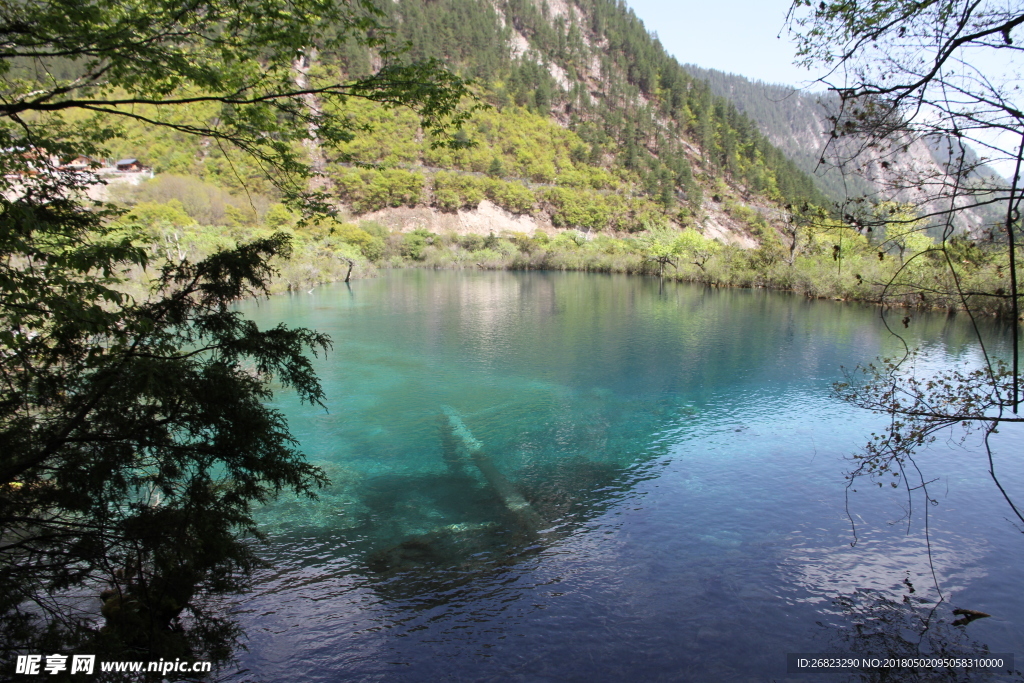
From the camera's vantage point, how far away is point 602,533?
9.28 m

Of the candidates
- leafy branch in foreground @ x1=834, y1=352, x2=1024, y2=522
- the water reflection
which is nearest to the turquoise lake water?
the water reflection

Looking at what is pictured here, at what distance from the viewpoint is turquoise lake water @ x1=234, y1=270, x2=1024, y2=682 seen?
662cm

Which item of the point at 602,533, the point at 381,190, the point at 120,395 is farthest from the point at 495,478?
the point at 381,190

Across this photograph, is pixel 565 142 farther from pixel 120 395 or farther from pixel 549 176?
pixel 120 395

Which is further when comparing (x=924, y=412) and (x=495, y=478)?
(x=495, y=478)

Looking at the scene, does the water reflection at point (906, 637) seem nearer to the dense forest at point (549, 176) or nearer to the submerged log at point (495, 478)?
the submerged log at point (495, 478)

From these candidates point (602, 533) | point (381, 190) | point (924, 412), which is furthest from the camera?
point (381, 190)

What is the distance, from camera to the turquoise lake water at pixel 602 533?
21.7ft

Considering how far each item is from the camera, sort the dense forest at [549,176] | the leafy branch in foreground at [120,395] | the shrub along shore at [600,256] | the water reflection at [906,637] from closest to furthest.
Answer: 1. the leafy branch in foreground at [120,395]
2. the water reflection at [906,637]
3. the shrub along shore at [600,256]
4. the dense forest at [549,176]

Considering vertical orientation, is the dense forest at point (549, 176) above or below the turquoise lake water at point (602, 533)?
above

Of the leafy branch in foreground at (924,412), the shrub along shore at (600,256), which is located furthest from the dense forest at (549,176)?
the leafy branch in foreground at (924,412)

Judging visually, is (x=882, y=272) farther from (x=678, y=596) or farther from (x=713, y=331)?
(x=678, y=596)

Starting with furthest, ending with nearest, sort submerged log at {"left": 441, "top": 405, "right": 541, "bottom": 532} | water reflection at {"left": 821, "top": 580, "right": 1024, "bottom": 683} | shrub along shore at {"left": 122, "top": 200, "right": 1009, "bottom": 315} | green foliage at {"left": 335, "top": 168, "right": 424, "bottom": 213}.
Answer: green foliage at {"left": 335, "top": 168, "right": 424, "bottom": 213} < shrub along shore at {"left": 122, "top": 200, "right": 1009, "bottom": 315} < submerged log at {"left": 441, "top": 405, "right": 541, "bottom": 532} < water reflection at {"left": 821, "top": 580, "right": 1024, "bottom": 683}

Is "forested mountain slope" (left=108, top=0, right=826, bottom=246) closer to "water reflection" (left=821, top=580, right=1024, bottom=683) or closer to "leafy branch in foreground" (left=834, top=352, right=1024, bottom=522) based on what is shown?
"leafy branch in foreground" (left=834, top=352, right=1024, bottom=522)
